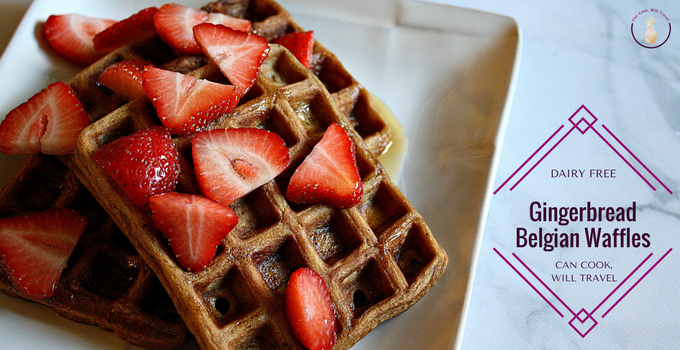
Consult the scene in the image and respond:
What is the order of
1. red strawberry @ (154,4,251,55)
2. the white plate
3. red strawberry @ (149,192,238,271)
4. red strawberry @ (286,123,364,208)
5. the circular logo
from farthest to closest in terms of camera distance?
the circular logo
red strawberry @ (154,4,251,55)
the white plate
red strawberry @ (286,123,364,208)
red strawberry @ (149,192,238,271)

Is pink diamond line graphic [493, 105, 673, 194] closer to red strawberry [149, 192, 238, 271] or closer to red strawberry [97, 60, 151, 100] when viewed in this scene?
red strawberry [149, 192, 238, 271]

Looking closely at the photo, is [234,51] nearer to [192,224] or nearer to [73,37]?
[192,224]

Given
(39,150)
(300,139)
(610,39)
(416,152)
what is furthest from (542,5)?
(39,150)

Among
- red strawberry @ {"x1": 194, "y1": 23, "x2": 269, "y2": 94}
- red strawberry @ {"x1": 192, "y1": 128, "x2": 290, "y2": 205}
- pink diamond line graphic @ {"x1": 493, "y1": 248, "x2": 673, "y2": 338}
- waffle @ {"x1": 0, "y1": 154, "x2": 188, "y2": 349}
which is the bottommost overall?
waffle @ {"x1": 0, "y1": 154, "x2": 188, "y2": 349}

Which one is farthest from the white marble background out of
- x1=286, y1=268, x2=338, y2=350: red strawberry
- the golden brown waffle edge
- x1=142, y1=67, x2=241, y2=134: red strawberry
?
x1=142, y1=67, x2=241, y2=134: red strawberry

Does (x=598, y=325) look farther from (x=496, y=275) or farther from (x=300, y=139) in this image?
(x=300, y=139)

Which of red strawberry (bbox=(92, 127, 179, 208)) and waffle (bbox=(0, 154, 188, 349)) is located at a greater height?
red strawberry (bbox=(92, 127, 179, 208))
